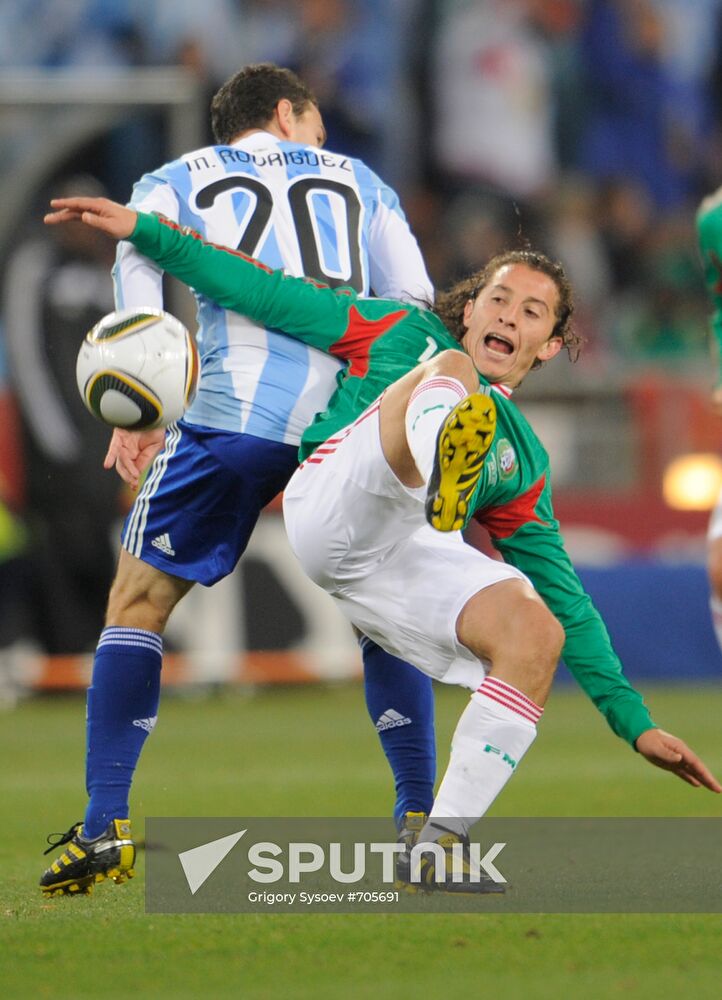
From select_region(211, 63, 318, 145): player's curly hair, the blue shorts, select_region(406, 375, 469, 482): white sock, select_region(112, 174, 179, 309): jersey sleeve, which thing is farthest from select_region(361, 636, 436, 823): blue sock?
select_region(211, 63, 318, 145): player's curly hair

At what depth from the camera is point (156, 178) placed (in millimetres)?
4676

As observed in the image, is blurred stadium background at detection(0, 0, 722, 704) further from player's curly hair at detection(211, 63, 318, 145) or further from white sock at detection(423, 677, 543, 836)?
white sock at detection(423, 677, 543, 836)

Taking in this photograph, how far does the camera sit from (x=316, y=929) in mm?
3516

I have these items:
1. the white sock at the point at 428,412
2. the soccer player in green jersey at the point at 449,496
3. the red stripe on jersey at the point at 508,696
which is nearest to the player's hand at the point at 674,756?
the soccer player in green jersey at the point at 449,496

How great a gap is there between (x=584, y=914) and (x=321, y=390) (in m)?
1.62

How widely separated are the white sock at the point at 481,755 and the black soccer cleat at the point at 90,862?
90 cm

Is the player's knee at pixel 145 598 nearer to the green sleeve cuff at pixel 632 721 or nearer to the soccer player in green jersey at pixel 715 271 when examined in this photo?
the green sleeve cuff at pixel 632 721

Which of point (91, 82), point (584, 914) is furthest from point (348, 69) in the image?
point (584, 914)

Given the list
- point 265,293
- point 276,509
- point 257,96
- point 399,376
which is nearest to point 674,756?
point 399,376

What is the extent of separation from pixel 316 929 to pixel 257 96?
254 centimetres

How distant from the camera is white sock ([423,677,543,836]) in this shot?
3.78 metres

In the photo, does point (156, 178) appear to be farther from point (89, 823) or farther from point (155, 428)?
point (89, 823)

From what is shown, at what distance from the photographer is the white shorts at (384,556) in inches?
157

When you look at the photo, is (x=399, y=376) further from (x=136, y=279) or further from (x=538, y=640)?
(x=538, y=640)
